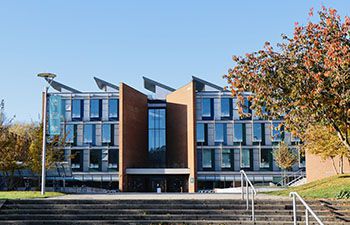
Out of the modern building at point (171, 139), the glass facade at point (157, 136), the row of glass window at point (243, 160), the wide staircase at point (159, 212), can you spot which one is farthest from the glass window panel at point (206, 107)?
the wide staircase at point (159, 212)

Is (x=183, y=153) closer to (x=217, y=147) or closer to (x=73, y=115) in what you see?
(x=217, y=147)

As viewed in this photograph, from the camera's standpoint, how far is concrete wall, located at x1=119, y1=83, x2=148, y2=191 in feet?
146

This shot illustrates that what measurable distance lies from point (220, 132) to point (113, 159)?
11.2 metres

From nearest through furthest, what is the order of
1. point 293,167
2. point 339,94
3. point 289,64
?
point 339,94 < point 289,64 < point 293,167

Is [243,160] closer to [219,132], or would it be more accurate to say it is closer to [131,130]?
[219,132]

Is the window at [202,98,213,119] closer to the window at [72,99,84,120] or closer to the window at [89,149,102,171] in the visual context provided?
the window at [89,149,102,171]

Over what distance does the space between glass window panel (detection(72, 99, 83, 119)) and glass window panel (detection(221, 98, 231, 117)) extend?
1469cm

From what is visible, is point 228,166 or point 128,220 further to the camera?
point 228,166

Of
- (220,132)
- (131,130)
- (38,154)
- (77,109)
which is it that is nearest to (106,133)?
(77,109)

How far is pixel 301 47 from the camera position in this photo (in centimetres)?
1341

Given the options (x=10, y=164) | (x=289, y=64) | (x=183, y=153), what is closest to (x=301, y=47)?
(x=289, y=64)

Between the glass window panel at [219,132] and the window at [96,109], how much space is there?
12.1 meters

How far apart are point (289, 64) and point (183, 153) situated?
36995 mm

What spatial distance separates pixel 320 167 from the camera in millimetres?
33062
